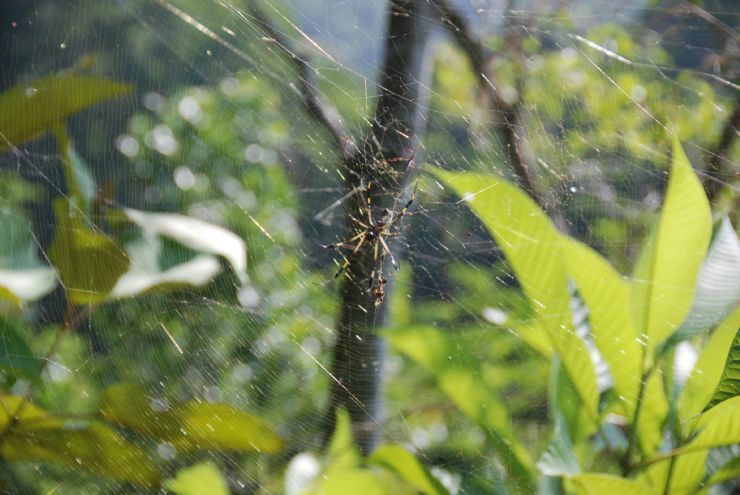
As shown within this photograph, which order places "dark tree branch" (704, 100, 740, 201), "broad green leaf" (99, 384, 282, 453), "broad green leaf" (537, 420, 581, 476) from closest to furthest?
"broad green leaf" (537, 420, 581, 476)
"broad green leaf" (99, 384, 282, 453)
"dark tree branch" (704, 100, 740, 201)

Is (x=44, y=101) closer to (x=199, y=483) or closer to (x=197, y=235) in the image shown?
(x=197, y=235)

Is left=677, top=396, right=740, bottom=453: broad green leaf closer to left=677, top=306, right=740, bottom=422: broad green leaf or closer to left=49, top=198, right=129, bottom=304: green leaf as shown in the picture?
left=677, top=306, right=740, bottom=422: broad green leaf

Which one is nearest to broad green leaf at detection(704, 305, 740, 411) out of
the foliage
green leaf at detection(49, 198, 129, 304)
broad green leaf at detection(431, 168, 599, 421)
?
the foliage

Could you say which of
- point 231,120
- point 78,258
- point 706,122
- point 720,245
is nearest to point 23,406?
point 78,258

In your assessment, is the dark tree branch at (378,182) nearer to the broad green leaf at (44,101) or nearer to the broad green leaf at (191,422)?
the broad green leaf at (191,422)

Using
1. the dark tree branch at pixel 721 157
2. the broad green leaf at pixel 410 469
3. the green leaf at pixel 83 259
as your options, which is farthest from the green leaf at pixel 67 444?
the dark tree branch at pixel 721 157

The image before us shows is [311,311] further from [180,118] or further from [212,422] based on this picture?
[180,118]
